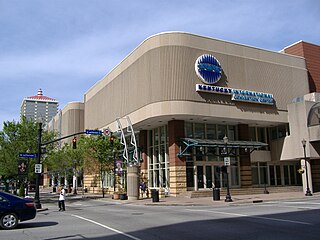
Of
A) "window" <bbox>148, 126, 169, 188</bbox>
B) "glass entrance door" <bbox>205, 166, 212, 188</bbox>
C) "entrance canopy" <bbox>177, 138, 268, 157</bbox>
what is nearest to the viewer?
"entrance canopy" <bbox>177, 138, 268, 157</bbox>

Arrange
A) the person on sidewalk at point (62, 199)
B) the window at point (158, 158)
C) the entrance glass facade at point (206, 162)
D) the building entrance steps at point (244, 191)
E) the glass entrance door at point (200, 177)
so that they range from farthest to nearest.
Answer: the window at point (158, 158) → the glass entrance door at point (200, 177) → the entrance glass facade at point (206, 162) → the building entrance steps at point (244, 191) → the person on sidewalk at point (62, 199)

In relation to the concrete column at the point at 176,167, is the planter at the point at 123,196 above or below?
below

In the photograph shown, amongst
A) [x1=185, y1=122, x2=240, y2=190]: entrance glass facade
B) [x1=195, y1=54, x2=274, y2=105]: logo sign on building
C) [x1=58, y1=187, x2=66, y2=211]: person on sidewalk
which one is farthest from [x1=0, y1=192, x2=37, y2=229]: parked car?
[x1=195, y1=54, x2=274, y2=105]: logo sign on building

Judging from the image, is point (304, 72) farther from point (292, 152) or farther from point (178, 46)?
point (178, 46)

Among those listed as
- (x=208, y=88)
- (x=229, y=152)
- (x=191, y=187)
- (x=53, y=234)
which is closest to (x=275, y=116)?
(x=229, y=152)

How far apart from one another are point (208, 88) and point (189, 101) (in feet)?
8.74

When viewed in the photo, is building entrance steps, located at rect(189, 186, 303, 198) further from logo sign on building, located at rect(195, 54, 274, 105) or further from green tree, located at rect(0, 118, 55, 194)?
green tree, located at rect(0, 118, 55, 194)

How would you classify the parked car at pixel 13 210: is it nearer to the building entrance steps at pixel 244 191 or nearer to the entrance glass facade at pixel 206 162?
the building entrance steps at pixel 244 191

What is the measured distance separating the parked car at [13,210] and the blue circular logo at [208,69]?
2474 cm

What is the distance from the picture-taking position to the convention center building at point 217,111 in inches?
1383

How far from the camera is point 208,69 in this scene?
119 ft

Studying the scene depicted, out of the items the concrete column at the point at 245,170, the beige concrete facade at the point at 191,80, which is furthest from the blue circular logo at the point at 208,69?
the concrete column at the point at 245,170

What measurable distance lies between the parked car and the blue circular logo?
24.7 m

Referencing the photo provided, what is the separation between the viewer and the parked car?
1360 cm
